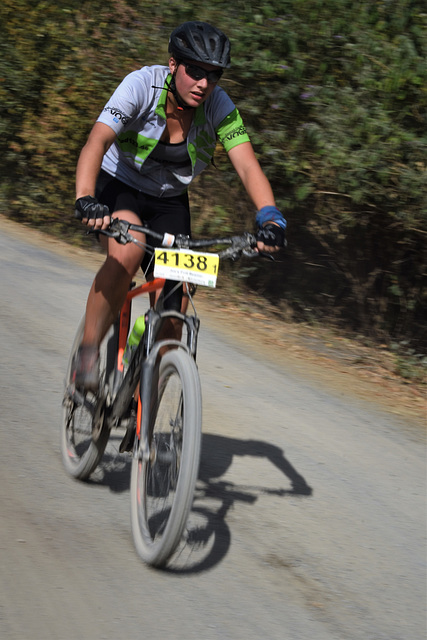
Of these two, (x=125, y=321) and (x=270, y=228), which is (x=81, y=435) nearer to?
(x=125, y=321)

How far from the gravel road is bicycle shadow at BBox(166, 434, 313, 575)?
11 millimetres

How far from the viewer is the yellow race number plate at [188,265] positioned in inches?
138

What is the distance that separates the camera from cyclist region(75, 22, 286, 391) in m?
3.77

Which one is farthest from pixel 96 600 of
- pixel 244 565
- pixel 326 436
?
pixel 326 436

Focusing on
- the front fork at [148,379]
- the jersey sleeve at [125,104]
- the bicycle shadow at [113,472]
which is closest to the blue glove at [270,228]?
the front fork at [148,379]

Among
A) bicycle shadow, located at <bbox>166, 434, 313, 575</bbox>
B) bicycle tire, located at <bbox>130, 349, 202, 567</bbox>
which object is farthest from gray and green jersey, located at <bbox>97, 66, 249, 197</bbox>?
bicycle shadow, located at <bbox>166, 434, 313, 575</bbox>

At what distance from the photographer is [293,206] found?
839 centimetres

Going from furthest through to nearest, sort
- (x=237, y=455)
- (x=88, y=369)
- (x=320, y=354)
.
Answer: (x=320, y=354)
(x=237, y=455)
(x=88, y=369)

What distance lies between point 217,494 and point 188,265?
4.93 ft

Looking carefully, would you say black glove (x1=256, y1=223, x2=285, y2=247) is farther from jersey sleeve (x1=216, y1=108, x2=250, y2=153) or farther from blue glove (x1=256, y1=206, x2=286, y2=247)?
jersey sleeve (x1=216, y1=108, x2=250, y2=153)

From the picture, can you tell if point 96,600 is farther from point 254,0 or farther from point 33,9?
point 33,9

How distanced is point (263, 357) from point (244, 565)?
364 cm

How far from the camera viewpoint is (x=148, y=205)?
4.12 meters

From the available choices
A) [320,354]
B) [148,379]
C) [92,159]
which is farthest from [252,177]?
[320,354]
